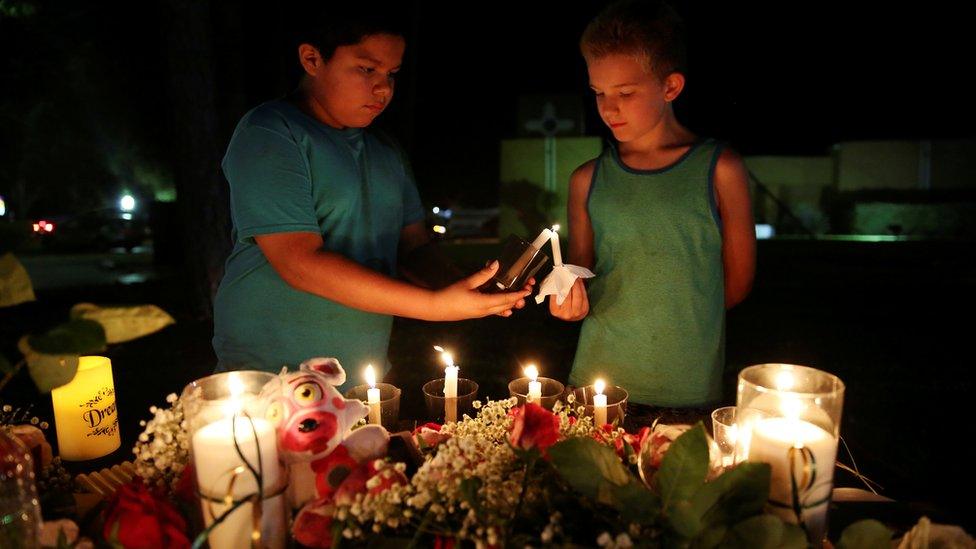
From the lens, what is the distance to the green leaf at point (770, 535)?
3.68 ft

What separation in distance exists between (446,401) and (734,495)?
2.80 feet

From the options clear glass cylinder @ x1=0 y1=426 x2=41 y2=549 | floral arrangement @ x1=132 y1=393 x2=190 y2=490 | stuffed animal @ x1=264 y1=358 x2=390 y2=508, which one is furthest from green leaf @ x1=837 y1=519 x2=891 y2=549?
clear glass cylinder @ x1=0 y1=426 x2=41 y2=549

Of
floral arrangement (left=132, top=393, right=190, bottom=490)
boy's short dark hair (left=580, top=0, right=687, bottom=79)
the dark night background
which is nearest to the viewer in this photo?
floral arrangement (left=132, top=393, right=190, bottom=490)

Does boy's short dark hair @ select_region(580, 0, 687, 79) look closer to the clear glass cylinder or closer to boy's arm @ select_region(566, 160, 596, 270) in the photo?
boy's arm @ select_region(566, 160, 596, 270)

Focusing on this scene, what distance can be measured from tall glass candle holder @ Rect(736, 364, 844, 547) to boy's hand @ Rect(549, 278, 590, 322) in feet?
2.94

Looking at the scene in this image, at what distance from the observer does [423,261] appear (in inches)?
96.1

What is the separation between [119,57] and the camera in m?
25.8

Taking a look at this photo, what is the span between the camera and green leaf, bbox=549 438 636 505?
119 cm

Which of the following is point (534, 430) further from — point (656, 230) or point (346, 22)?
point (346, 22)

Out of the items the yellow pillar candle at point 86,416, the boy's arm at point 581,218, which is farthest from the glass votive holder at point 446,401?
the yellow pillar candle at point 86,416

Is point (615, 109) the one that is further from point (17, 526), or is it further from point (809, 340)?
point (809, 340)

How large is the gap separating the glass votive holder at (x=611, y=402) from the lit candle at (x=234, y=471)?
784 mm

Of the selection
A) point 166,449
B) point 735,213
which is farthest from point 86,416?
point 735,213

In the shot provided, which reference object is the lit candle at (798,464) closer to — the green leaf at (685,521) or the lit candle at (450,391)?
the green leaf at (685,521)
